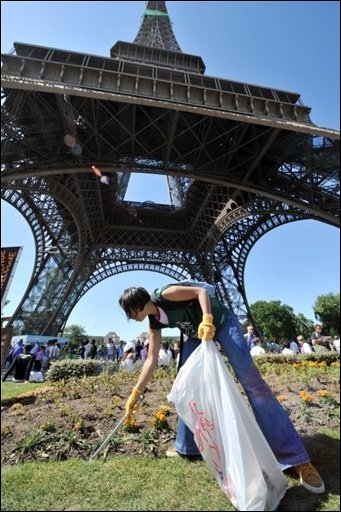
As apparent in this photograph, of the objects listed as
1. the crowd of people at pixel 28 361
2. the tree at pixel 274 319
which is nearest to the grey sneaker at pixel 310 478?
the crowd of people at pixel 28 361

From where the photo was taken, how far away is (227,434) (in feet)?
7.84

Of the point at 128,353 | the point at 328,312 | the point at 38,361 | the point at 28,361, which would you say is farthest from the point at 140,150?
the point at 328,312

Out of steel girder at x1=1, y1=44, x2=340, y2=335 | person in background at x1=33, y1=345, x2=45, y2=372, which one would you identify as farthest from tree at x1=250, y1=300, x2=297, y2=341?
person in background at x1=33, y1=345, x2=45, y2=372

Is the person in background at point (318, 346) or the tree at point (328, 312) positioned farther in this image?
the tree at point (328, 312)

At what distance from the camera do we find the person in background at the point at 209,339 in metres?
2.69

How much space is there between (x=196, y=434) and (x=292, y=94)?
68.8ft

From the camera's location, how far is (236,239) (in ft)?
91.6

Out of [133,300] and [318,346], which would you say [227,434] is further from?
[318,346]

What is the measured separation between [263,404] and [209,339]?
66cm

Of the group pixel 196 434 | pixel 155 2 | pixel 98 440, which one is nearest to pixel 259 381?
pixel 196 434

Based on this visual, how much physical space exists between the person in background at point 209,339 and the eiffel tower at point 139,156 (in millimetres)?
12788

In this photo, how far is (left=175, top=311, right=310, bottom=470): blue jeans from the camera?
8.75ft

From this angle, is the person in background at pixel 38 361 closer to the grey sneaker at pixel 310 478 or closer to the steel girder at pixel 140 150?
the steel girder at pixel 140 150

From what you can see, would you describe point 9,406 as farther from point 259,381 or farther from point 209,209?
point 209,209
